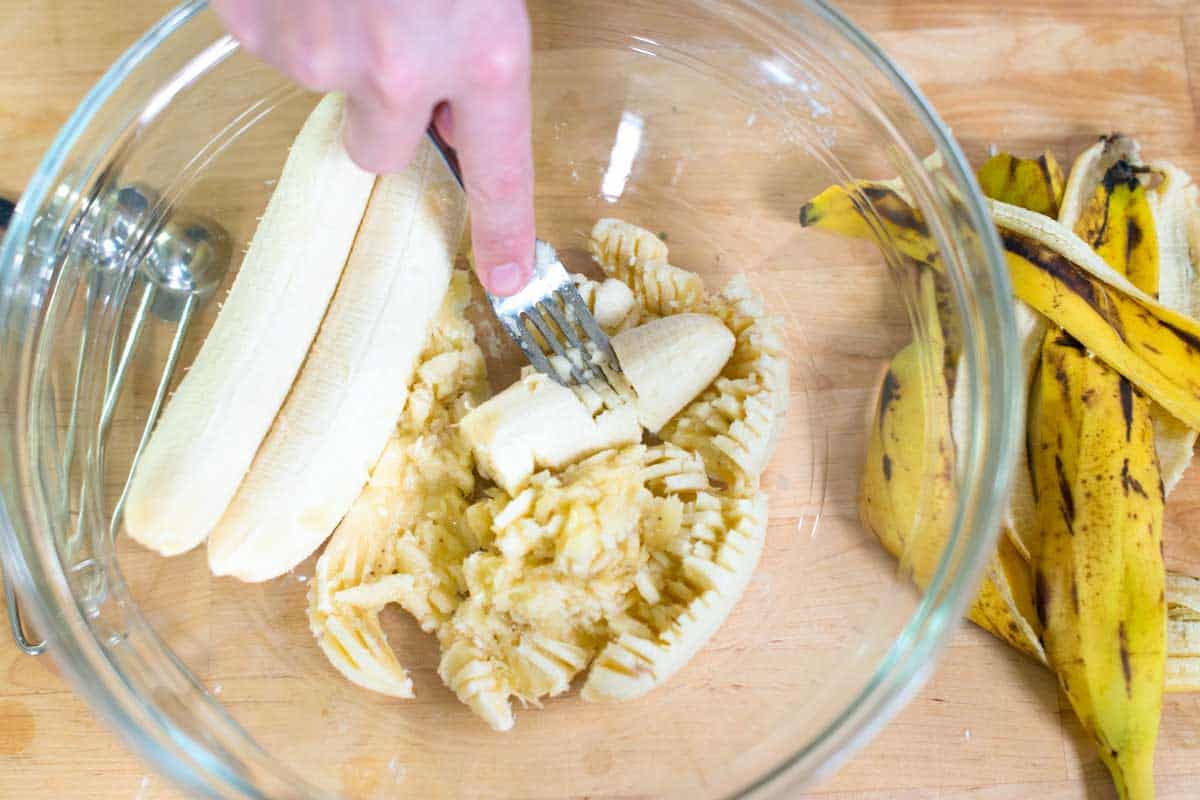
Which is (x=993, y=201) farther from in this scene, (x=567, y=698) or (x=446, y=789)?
(x=446, y=789)

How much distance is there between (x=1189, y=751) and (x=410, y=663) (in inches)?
29.2

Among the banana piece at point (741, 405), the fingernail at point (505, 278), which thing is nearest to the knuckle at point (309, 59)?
the fingernail at point (505, 278)

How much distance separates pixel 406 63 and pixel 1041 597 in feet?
2.31

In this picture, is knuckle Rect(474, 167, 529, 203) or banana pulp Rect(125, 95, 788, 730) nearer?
knuckle Rect(474, 167, 529, 203)

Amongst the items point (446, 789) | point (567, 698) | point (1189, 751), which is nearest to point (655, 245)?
point (567, 698)

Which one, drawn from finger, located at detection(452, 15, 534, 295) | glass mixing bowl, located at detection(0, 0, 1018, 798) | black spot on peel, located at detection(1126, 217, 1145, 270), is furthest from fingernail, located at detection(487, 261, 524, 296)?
black spot on peel, located at detection(1126, 217, 1145, 270)

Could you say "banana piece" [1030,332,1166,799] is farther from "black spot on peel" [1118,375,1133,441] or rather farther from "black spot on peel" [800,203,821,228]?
"black spot on peel" [800,203,821,228]

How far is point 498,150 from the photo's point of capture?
1.87 ft

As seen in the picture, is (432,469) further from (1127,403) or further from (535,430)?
(1127,403)

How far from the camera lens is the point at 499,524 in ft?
2.55

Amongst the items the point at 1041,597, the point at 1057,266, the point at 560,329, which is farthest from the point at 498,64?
the point at 1041,597

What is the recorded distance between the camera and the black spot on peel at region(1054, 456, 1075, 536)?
31.3 inches

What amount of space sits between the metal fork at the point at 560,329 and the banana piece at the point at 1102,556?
1.36 ft

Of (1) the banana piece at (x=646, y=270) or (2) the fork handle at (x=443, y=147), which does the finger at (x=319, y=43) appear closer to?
(2) the fork handle at (x=443, y=147)
